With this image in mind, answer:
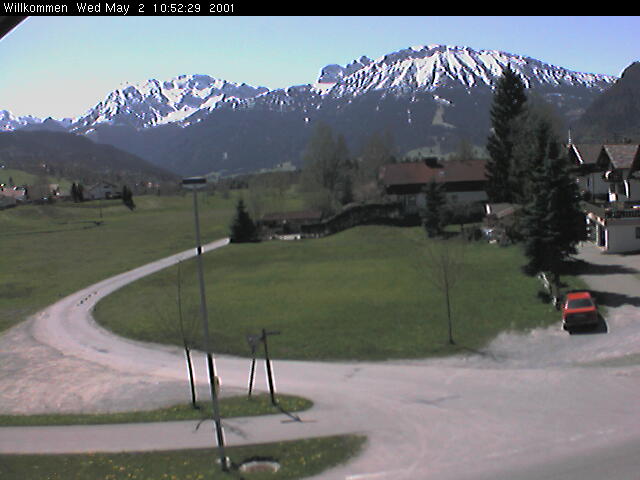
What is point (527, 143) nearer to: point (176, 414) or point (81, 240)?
point (176, 414)

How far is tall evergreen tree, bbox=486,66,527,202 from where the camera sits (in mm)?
63031

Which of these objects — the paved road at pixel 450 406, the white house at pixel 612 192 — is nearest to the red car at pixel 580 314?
the paved road at pixel 450 406

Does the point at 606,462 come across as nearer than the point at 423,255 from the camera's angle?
Yes

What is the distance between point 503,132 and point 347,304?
135ft

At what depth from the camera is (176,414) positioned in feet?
56.8

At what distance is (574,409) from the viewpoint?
52.2 ft

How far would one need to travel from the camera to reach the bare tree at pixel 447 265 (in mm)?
26778

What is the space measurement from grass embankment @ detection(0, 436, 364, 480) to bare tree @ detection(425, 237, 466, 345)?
11210 millimetres

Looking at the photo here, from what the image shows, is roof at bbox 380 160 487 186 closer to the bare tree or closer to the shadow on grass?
the bare tree

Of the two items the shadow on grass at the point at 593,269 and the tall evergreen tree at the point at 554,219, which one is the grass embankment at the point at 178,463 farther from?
the shadow on grass at the point at 593,269

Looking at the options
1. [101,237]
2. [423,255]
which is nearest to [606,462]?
[423,255]

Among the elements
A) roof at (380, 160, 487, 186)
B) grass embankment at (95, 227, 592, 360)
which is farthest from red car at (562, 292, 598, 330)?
roof at (380, 160, 487, 186)

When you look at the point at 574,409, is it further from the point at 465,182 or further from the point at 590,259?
the point at 465,182
